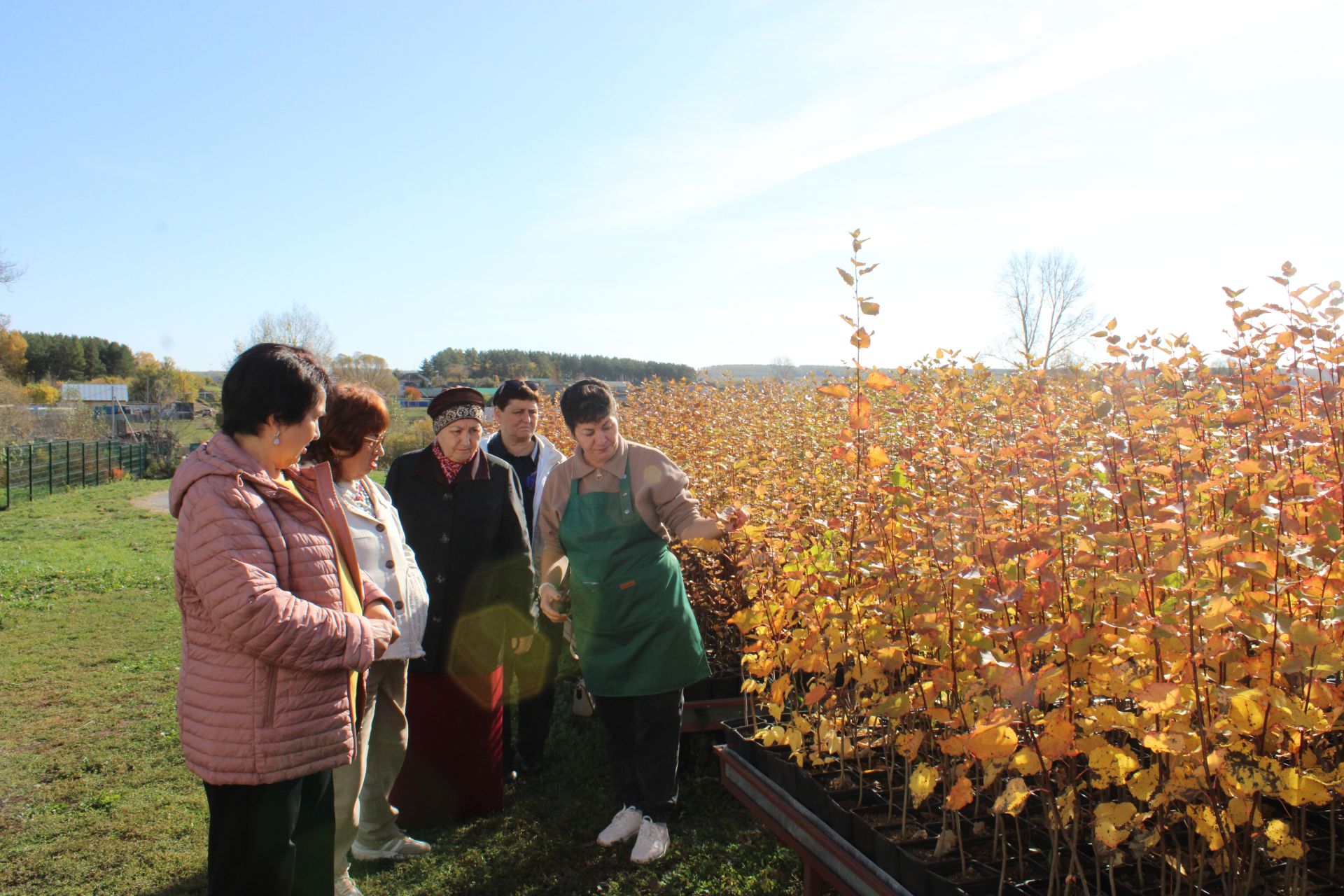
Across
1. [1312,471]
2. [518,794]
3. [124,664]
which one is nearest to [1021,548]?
[1312,471]

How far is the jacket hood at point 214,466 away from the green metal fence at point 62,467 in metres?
18.6

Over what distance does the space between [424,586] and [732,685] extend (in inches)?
54.7

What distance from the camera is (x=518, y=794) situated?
4.04m

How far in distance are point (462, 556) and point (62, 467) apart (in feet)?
71.4

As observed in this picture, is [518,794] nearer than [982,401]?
No

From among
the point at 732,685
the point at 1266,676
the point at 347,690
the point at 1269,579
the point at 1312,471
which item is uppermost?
the point at 1312,471

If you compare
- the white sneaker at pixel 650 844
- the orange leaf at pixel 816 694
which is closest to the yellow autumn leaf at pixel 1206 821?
the orange leaf at pixel 816 694

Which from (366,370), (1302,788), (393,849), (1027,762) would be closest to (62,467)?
(366,370)

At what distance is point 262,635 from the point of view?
6.61 feet

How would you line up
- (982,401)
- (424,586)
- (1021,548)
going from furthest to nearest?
(982,401)
(424,586)
(1021,548)

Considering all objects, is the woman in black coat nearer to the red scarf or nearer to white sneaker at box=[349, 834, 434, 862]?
the red scarf

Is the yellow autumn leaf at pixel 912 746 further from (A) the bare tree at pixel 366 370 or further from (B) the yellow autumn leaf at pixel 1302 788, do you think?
(A) the bare tree at pixel 366 370

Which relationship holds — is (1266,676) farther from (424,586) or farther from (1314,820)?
(424,586)

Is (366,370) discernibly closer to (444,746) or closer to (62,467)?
(62,467)
